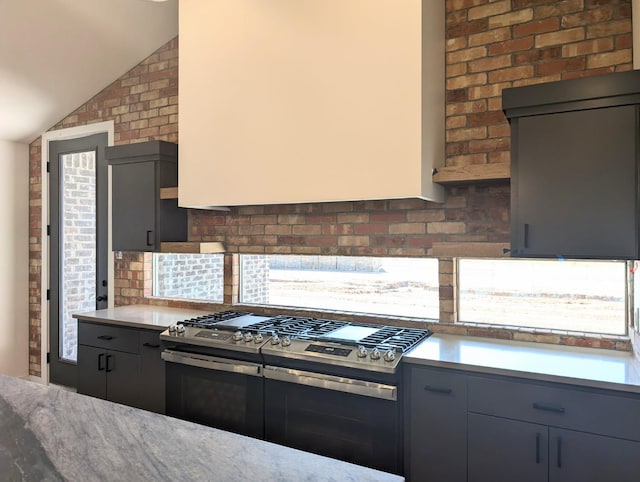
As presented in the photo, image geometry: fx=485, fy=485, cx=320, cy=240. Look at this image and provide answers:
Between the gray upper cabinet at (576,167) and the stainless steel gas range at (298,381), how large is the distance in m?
0.89

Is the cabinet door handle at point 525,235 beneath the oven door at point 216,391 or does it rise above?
above

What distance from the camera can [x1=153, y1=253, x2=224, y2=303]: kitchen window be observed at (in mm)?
3836

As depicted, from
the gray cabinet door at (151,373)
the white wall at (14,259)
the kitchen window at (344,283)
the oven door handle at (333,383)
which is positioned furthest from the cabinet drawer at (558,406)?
the white wall at (14,259)

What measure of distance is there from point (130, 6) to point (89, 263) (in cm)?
223

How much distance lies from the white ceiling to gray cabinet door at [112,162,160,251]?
952 mm

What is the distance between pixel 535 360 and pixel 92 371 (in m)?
2.98

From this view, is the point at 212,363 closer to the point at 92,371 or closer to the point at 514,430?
the point at 92,371

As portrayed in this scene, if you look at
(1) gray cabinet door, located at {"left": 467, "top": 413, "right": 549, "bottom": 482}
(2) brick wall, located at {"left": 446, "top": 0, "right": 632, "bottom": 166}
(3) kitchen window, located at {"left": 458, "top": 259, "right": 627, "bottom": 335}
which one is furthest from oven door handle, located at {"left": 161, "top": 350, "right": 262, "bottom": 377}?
(2) brick wall, located at {"left": 446, "top": 0, "right": 632, "bottom": 166}

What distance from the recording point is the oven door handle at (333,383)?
89.9 inches

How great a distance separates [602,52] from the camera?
2.48m

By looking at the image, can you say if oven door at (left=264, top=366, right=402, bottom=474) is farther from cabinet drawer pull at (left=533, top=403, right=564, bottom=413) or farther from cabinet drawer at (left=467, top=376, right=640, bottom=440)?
cabinet drawer pull at (left=533, top=403, right=564, bottom=413)

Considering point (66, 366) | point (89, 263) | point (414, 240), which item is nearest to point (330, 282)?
point (414, 240)

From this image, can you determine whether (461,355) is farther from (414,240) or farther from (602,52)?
(602,52)

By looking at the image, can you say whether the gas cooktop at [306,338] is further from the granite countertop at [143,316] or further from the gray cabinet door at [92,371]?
the gray cabinet door at [92,371]
